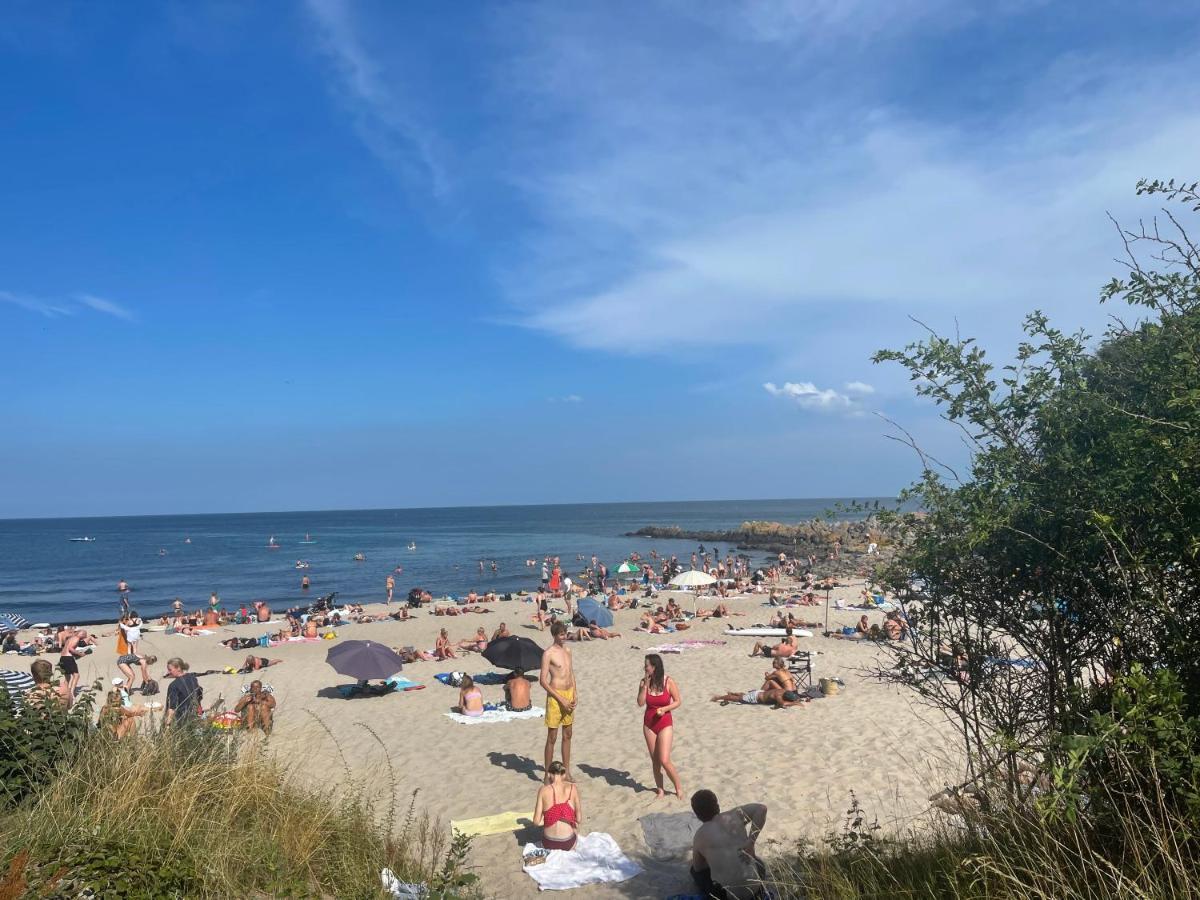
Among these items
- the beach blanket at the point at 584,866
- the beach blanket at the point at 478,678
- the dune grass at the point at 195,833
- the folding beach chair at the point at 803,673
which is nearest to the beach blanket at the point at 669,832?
the beach blanket at the point at 584,866

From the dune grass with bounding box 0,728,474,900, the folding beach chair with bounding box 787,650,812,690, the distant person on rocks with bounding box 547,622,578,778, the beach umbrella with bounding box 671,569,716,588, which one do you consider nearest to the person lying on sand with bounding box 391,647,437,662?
the folding beach chair with bounding box 787,650,812,690

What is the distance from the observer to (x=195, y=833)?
4.67 m

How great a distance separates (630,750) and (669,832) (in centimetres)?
297

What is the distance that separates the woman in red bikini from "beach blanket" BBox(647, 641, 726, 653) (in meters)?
11.4

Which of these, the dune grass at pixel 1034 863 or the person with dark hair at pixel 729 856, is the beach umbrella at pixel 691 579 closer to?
the person with dark hair at pixel 729 856

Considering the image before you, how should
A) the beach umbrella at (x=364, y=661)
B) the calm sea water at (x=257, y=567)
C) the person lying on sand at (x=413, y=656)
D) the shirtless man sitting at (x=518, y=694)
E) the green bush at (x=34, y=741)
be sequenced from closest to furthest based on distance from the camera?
the green bush at (x=34, y=741) → the shirtless man sitting at (x=518, y=694) → the beach umbrella at (x=364, y=661) → the person lying on sand at (x=413, y=656) → the calm sea water at (x=257, y=567)

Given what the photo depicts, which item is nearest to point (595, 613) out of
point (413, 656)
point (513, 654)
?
point (413, 656)

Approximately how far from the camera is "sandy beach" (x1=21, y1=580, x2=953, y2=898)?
23.5ft

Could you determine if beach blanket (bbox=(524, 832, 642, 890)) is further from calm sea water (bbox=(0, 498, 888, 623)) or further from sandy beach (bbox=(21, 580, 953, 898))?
calm sea water (bbox=(0, 498, 888, 623))

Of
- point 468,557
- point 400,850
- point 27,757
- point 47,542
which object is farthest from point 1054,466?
point 47,542

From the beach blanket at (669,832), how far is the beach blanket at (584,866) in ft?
1.11

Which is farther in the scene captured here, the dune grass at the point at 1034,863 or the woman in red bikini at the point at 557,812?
the woman in red bikini at the point at 557,812

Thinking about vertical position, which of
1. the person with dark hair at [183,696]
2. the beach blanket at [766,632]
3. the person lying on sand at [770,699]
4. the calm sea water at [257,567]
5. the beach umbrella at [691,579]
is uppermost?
the person with dark hair at [183,696]

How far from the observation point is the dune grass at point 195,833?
3.95 m
